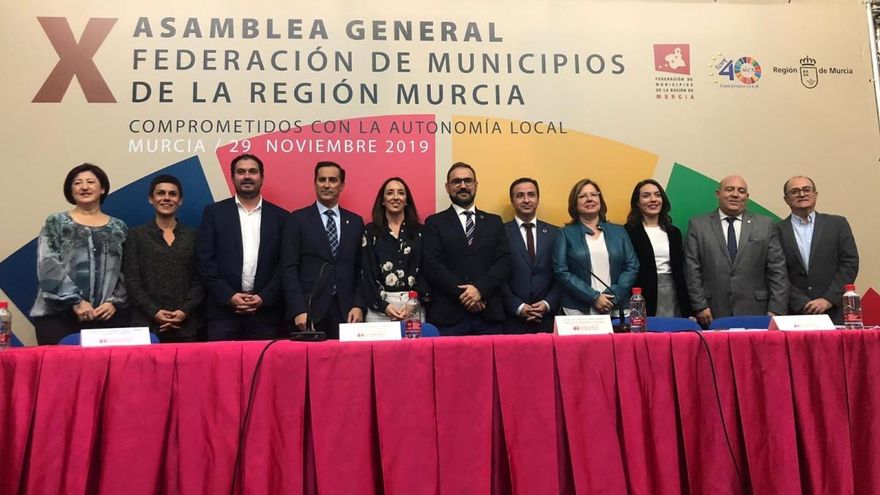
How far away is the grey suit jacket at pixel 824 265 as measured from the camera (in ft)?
12.4

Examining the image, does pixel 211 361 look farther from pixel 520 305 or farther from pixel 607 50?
pixel 607 50

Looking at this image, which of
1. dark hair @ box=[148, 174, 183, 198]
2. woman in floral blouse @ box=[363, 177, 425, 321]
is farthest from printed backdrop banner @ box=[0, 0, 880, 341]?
woman in floral blouse @ box=[363, 177, 425, 321]

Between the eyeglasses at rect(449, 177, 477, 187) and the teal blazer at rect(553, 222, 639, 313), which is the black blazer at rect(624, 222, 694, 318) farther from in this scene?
the eyeglasses at rect(449, 177, 477, 187)

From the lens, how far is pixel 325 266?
11.3 ft

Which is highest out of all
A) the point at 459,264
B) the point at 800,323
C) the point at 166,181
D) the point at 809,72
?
Answer: the point at 809,72

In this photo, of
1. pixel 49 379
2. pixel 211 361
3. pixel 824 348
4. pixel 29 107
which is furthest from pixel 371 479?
pixel 29 107

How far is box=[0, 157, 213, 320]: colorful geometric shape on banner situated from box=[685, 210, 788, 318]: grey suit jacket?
2.89 m

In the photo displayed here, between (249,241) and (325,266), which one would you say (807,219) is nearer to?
(325,266)

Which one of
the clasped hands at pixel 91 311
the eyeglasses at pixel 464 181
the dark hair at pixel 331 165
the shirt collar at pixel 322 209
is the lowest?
the clasped hands at pixel 91 311

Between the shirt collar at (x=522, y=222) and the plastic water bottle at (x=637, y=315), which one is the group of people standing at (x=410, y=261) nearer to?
the shirt collar at (x=522, y=222)

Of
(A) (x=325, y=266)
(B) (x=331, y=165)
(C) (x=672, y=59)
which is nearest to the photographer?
(A) (x=325, y=266)

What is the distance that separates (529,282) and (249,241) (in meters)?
1.55

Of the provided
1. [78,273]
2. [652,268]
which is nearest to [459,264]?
[652,268]

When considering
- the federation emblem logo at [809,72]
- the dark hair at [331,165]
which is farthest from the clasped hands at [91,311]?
the federation emblem logo at [809,72]
